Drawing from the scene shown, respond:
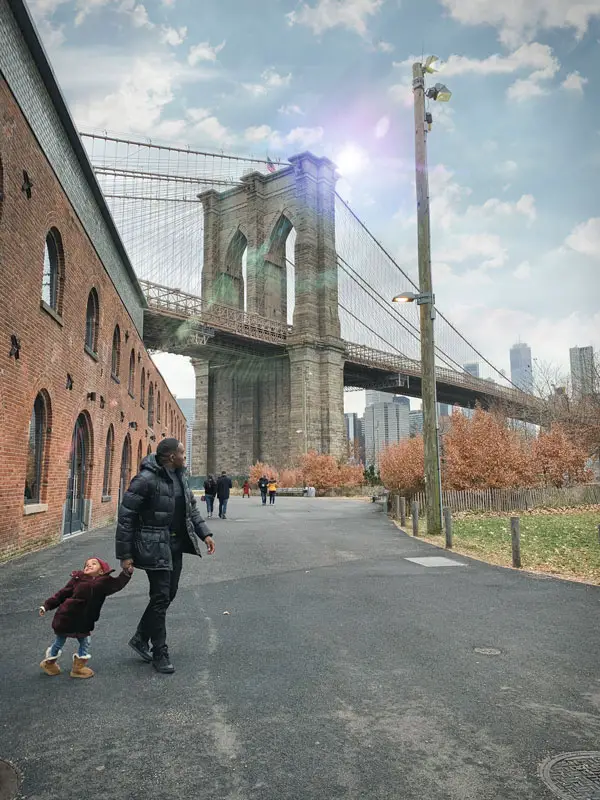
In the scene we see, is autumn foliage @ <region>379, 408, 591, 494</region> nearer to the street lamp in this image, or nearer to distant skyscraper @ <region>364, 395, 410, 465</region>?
the street lamp

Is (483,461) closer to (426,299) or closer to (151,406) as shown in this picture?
(426,299)

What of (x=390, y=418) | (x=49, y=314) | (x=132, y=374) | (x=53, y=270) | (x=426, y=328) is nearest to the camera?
(x=49, y=314)

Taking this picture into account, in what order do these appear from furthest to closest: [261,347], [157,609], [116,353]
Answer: [261,347] < [116,353] < [157,609]

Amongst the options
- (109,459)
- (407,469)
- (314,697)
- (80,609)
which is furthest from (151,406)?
(314,697)

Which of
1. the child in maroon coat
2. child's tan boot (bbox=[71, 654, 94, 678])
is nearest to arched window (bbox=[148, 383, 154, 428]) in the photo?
the child in maroon coat

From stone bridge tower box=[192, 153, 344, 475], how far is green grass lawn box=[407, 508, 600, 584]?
28661 mm

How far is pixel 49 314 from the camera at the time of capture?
10.6 m

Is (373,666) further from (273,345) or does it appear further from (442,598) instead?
(273,345)

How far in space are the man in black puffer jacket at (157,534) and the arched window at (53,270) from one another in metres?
7.65

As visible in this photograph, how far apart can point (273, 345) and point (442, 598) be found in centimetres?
4087

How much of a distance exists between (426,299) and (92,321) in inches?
323

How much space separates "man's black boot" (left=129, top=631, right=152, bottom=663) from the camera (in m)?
4.50

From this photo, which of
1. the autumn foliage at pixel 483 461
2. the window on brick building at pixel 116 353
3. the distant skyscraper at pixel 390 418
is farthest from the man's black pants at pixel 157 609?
the distant skyscraper at pixel 390 418

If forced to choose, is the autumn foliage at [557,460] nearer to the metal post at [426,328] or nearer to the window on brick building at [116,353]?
the metal post at [426,328]
